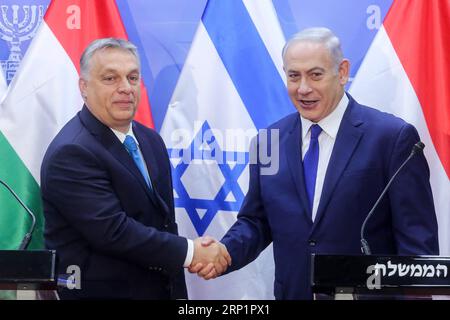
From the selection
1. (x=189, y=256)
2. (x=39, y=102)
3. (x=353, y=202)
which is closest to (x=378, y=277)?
(x=353, y=202)

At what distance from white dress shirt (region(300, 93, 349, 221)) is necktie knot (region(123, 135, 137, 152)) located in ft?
2.10

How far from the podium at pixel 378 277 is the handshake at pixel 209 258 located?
94cm

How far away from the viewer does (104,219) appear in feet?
9.49

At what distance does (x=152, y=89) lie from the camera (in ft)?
11.4

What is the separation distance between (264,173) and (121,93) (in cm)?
63

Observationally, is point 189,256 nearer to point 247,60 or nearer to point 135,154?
point 135,154

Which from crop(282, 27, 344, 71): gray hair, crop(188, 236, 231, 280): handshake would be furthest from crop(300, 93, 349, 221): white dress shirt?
crop(188, 236, 231, 280): handshake

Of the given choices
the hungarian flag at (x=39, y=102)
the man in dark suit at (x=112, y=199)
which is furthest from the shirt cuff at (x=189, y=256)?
the hungarian flag at (x=39, y=102)

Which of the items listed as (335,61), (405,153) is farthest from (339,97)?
(405,153)

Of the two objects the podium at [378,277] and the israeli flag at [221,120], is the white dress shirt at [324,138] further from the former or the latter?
the podium at [378,277]

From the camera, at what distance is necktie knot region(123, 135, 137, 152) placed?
10.0 ft

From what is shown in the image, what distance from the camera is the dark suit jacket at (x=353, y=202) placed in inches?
112

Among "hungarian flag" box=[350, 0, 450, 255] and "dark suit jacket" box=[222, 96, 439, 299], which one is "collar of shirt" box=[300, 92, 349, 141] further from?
"hungarian flag" box=[350, 0, 450, 255]
